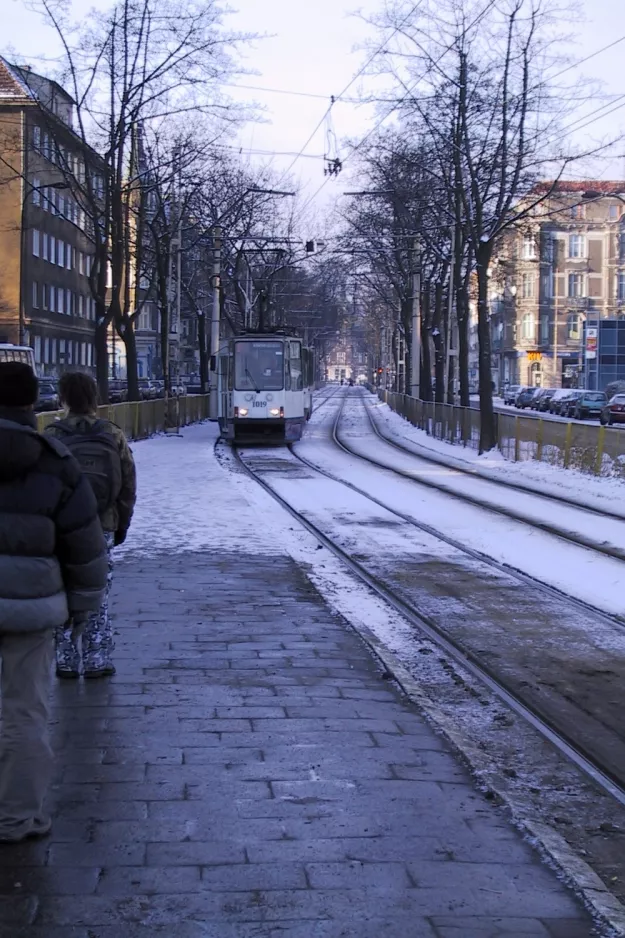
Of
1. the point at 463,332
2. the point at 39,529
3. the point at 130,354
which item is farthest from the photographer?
the point at 130,354

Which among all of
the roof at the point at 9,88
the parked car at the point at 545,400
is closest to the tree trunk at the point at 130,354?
the roof at the point at 9,88

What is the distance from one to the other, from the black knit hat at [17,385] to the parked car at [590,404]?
2193 inches

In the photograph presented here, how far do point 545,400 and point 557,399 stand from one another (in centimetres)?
388

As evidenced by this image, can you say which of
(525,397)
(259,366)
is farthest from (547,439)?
(525,397)

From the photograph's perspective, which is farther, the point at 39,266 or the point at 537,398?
the point at 537,398

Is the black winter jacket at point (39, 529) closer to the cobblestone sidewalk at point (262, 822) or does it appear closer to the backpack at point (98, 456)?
the cobblestone sidewalk at point (262, 822)

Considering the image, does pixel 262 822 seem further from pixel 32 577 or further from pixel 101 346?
pixel 101 346

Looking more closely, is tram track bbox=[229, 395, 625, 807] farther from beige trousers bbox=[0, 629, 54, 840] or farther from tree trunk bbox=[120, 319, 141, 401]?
tree trunk bbox=[120, 319, 141, 401]

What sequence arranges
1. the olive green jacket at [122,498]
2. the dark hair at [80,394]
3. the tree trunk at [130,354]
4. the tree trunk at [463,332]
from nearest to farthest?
the dark hair at [80,394] < the olive green jacket at [122,498] < the tree trunk at [130,354] < the tree trunk at [463,332]

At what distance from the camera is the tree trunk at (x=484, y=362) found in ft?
96.4

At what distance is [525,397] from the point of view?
74062mm

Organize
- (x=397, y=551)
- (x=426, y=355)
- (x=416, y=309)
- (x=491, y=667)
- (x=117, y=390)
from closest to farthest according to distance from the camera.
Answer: (x=491, y=667), (x=397, y=551), (x=416, y=309), (x=426, y=355), (x=117, y=390)

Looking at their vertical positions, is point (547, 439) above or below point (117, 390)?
below

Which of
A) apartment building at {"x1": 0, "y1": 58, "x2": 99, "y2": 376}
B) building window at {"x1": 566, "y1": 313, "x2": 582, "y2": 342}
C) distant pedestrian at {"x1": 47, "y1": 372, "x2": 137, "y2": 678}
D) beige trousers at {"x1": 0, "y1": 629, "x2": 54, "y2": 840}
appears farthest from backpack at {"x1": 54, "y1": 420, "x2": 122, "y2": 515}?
building window at {"x1": 566, "y1": 313, "x2": 582, "y2": 342}
